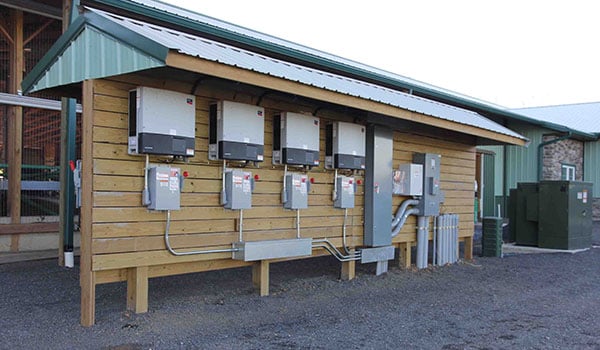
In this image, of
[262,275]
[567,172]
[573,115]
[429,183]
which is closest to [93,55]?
[262,275]

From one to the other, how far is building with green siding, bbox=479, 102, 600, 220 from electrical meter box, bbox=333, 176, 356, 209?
10.6 meters

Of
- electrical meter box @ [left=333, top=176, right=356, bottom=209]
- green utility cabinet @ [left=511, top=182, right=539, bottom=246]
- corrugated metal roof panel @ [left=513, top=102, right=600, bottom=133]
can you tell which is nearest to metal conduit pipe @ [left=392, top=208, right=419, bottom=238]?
electrical meter box @ [left=333, top=176, right=356, bottom=209]

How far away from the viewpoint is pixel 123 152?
510cm

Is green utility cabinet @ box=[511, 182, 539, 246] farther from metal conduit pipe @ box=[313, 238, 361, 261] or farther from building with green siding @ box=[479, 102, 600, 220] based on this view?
metal conduit pipe @ box=[313, 238, 361, 261]

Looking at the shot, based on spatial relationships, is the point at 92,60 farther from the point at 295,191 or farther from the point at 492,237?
the point at 492,237

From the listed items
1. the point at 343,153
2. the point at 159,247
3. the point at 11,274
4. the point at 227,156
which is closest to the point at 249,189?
the point at 227,156

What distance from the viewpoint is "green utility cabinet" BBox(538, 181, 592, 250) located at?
11398mm

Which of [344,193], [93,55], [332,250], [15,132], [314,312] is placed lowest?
[314,312]

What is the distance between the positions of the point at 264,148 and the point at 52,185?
4.59 m

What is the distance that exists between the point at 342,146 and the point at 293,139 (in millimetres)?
909

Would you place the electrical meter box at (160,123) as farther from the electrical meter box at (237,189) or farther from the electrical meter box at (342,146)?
the electrical meter box at (342,146)

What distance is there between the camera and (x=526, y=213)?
471 inches

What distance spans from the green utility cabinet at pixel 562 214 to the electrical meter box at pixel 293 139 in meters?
7.07

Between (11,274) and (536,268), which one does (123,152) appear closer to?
(11,274)
